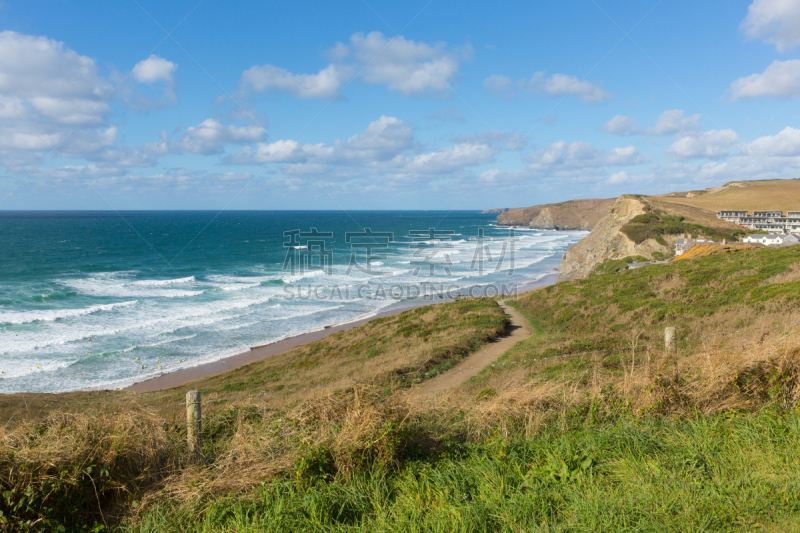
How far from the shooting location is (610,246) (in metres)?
47.6

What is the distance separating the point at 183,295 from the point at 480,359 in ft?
106

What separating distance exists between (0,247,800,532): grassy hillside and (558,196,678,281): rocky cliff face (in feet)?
136

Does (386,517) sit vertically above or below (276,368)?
above

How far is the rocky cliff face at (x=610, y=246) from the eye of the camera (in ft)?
144

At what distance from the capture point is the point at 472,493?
13.3 feet

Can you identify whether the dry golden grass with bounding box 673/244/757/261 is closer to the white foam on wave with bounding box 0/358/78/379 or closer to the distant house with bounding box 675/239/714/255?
the distant house with bounding box 675/239/714/255

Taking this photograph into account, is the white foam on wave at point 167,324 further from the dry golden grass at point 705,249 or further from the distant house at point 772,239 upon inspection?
the distant house at point 772,239

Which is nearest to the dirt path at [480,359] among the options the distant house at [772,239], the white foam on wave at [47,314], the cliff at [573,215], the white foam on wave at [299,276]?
the white foam on wave at [299,276]

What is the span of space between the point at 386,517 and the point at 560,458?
1.80 metres

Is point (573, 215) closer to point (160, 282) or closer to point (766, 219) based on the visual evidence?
point (766, 219)

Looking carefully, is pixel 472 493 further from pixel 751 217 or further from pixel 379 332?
pixel 751 217

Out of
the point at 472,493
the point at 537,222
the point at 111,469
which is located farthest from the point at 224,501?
the point at 537,222

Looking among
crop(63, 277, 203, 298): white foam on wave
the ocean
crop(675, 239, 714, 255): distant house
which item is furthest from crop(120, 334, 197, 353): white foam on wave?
crop(675, 239, 714, 255): distant house

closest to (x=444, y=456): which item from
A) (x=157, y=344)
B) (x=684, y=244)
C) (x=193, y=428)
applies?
(x=193, y=428)
